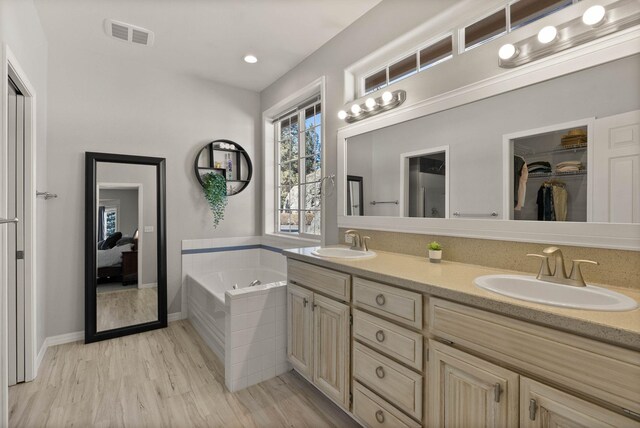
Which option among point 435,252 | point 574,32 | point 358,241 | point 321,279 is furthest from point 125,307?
point 574,32

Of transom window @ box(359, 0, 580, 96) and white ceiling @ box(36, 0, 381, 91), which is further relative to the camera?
white ceiling @ box(36, 0, 381, 91)

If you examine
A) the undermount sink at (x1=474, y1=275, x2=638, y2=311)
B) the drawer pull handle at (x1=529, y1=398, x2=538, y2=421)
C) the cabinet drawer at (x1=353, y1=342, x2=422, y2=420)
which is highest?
the undermount sink at (x1=474, y1=275, x2=638, y2=311)

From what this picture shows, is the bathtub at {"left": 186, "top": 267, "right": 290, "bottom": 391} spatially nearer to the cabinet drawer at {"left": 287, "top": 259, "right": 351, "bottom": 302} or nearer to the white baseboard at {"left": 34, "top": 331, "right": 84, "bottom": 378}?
the cabinet drawer at {"left": 287, "top": 259, "right": 351, "bottom": 302}

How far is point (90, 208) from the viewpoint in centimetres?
288

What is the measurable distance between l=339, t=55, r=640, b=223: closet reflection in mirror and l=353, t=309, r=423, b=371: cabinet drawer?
0.77m

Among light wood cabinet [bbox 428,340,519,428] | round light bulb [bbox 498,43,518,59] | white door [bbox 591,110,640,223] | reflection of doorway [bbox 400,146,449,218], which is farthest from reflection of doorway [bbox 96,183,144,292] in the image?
white door [bbox 591,110,640,223]

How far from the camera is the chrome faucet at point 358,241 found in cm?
227

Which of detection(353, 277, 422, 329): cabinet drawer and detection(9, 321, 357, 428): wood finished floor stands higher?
detection(353, 277, 422, 329): cabinet drawer

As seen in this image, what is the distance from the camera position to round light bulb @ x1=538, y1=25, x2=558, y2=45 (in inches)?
53.7

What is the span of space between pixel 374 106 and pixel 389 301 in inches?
56.8

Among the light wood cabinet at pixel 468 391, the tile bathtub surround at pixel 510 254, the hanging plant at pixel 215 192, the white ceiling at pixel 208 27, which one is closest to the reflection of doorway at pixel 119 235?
the hanging plant at pixel 215 192

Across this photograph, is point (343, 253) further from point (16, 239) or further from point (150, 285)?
point (16, 239)

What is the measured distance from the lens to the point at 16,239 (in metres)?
2.18

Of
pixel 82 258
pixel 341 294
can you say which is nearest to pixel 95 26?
pixel 82 258
